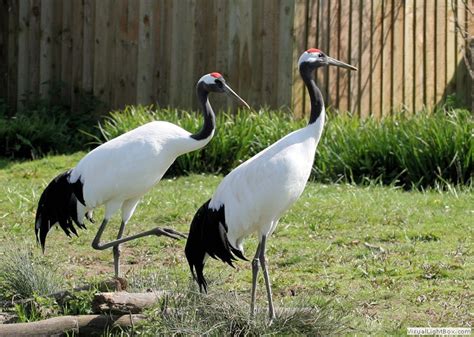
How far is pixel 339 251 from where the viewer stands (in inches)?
345

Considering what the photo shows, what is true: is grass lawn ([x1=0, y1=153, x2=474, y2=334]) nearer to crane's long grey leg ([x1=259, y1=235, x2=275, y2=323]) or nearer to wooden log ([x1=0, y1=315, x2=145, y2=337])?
crane's long grey leg ([x1=259, y1=235, x2=275, y2=323])

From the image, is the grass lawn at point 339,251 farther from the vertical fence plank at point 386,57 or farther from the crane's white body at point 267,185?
the vertical fence plank at point 386,57

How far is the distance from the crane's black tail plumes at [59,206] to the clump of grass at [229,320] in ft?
5.75

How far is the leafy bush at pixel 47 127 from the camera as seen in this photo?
13.3 m

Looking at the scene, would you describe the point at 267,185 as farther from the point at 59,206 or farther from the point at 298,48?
the point at 298,48

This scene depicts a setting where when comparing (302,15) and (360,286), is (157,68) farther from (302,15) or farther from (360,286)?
(360,286)

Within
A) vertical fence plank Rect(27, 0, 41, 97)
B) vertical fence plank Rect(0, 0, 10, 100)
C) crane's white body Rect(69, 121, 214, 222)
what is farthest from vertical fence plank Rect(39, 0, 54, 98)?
crane's white body Rect(69, 121, 214, 222)

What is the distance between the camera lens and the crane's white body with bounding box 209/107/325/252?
6871 millimetres

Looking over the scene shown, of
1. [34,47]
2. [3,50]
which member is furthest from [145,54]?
[3,50]

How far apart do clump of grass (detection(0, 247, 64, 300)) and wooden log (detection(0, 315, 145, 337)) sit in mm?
701

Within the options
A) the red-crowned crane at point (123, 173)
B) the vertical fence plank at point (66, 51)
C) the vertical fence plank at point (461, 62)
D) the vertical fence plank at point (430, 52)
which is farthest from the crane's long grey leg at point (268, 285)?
the vertical fence plank at point (66, 51)

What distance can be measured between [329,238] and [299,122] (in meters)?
3.36

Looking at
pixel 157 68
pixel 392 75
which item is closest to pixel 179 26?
pixel 157 68

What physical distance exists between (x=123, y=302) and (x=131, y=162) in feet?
4.52
